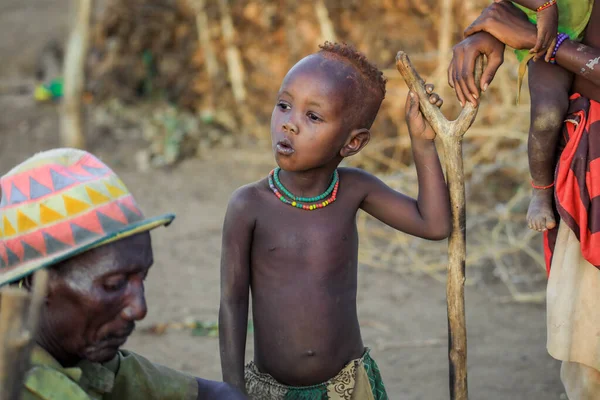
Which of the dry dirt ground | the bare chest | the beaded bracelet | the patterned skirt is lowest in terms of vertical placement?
the dry dirt ground

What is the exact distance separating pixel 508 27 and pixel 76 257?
4.75ft

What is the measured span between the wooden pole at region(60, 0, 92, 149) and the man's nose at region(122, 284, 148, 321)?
5.77 meters

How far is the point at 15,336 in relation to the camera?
1229 millimetres

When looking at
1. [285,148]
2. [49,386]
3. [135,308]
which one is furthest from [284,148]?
[49,386]

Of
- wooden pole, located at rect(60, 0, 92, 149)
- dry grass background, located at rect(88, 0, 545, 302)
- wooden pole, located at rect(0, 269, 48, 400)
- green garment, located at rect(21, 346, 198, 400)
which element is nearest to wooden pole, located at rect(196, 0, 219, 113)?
dry grass background, located at rect(88, 0, 545, 302)

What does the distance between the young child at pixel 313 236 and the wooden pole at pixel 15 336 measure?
3.63ft

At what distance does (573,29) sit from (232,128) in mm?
6613

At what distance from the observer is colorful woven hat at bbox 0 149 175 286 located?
1.70 metres

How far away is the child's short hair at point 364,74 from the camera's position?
7.67ft

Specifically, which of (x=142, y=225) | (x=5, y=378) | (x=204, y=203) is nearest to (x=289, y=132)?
(x=142, y=225)

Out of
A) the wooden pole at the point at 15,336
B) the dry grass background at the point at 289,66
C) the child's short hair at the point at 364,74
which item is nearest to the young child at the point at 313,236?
the child's short hair at the point at 364,74

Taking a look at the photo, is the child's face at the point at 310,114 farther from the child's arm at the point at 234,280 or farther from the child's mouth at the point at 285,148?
the child's arm at the point at 234,280

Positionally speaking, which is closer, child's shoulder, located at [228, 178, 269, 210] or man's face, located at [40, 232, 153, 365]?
man's face, located at [40, 232, 153, 365]

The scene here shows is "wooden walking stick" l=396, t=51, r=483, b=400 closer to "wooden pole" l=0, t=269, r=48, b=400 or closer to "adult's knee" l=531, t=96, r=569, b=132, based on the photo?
"adult's knee" l=531, t=96, r=569, b=132
